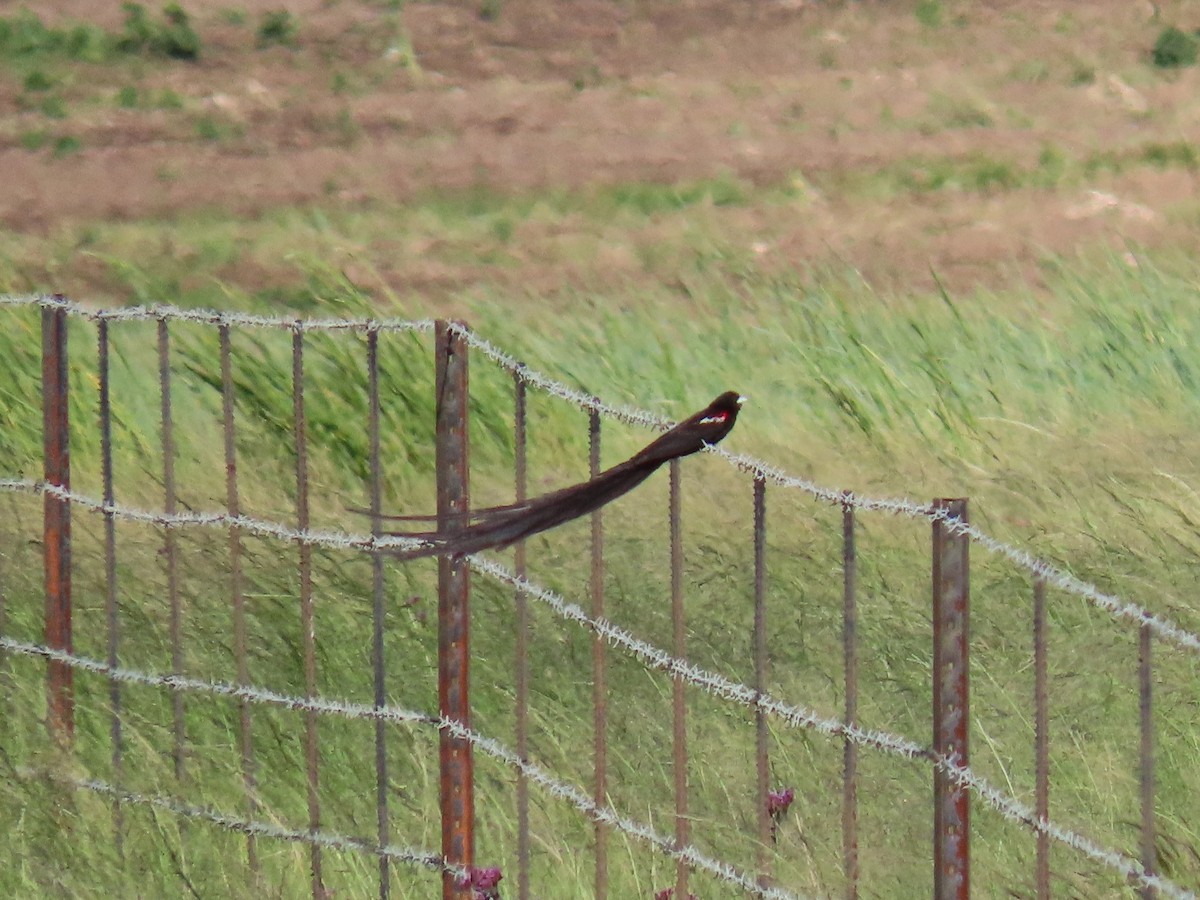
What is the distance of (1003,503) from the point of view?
4.27 m

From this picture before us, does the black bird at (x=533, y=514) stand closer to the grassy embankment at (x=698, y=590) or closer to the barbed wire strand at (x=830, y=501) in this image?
the barbed wire strand at (x=830, y=501)

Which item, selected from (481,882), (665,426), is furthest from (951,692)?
(481,882)

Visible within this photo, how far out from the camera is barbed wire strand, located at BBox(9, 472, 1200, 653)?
2021 mm

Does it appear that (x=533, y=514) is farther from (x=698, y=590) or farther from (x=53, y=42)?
(x=53, y=42)

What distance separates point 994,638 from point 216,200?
1379 centimetres

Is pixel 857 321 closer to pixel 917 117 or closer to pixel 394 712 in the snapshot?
pixel 394 712

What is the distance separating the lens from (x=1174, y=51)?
20.5 metres

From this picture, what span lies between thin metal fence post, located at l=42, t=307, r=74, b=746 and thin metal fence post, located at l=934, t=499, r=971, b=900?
1.71 m

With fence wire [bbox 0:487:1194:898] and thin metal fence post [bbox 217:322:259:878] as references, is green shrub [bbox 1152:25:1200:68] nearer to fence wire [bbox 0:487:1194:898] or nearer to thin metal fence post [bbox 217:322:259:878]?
fence wire [bbox 0:487:1194:898]

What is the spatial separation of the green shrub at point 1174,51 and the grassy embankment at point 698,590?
15658 millimetres

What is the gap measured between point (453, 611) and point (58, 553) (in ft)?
3.26

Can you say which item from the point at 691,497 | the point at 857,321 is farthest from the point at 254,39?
the point at 691,497

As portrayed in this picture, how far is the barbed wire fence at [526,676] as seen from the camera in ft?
6.90

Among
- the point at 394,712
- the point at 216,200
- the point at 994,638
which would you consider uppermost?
the point at 394,712
